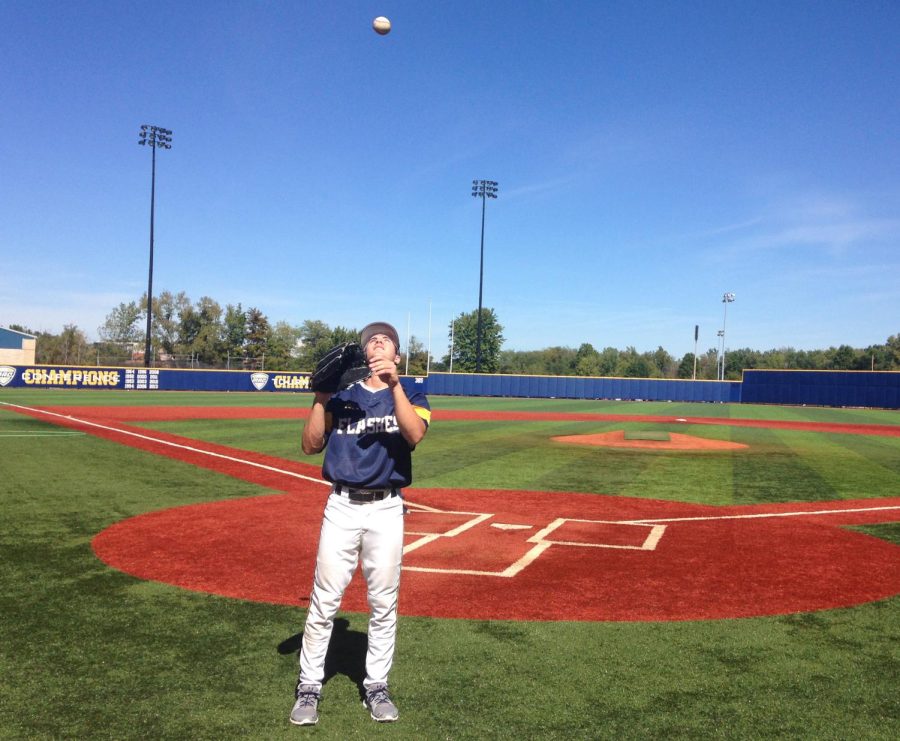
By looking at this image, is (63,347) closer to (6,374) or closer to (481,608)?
(6,374)

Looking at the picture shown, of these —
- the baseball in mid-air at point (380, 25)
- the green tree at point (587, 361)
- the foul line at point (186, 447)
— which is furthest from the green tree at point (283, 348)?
the baseball in mid-air at point (380, 25)

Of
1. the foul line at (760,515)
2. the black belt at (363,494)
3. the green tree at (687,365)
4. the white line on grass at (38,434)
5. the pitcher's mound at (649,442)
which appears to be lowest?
the white line on grass at (38,434)

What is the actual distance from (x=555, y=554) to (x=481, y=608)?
76.4 inches

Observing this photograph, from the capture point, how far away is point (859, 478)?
43.9 ft

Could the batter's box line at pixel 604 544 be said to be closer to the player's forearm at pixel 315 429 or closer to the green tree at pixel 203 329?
the player's forearm at pixel 315 429

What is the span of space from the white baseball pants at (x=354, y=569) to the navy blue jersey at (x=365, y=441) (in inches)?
5.3

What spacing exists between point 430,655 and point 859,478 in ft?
38.9

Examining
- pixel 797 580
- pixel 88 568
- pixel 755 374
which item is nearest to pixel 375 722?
pixel 88 568

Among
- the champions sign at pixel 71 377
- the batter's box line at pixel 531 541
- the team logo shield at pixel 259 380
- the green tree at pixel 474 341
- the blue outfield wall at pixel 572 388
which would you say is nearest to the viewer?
the batter's box line at pixel 531 541

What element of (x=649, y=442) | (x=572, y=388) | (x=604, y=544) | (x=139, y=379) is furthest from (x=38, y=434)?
(x=572, y=388)

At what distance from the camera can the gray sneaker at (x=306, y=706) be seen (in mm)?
3582

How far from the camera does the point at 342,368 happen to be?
12.1ft

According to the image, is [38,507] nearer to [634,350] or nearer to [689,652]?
[689,652]

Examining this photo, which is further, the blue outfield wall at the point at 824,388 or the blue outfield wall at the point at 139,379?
the blue outfield wall at the point at 824,388
